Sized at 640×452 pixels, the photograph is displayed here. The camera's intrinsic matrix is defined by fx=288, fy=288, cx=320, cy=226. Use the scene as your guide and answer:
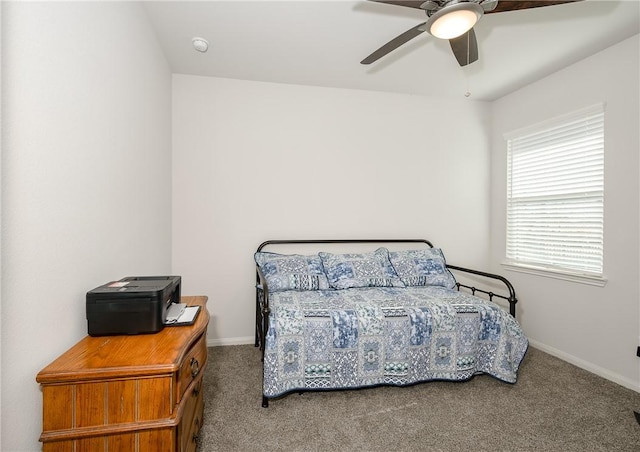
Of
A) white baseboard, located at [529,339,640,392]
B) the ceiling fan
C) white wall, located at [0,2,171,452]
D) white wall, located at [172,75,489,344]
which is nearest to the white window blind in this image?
white wall, located at [172,75,489,344]

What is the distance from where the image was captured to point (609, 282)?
2256 millimetres

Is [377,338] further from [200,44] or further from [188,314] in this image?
[200,44]

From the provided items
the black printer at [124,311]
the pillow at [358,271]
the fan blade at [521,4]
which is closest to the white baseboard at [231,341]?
the pillow at [358,271]

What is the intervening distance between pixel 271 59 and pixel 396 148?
155 cm

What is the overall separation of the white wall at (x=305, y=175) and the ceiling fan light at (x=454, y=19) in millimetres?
1562

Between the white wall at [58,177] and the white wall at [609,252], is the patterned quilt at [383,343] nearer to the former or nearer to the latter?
the white wall at [609,252]

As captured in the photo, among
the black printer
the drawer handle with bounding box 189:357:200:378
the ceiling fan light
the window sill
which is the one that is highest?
the ceiling fan light

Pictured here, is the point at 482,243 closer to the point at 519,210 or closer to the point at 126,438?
the point at 519,210

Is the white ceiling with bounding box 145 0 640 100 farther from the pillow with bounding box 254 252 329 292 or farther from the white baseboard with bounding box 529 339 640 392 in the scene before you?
the white baseboard with bounding box 529 339 640 392

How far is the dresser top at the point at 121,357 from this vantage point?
2.82 ft

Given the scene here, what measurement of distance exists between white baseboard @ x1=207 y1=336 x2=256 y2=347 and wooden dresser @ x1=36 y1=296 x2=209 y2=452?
74.7 inches

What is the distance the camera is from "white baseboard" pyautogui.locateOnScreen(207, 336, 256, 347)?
110 inches

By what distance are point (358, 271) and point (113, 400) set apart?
81.0 inches

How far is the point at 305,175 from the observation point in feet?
9.73
